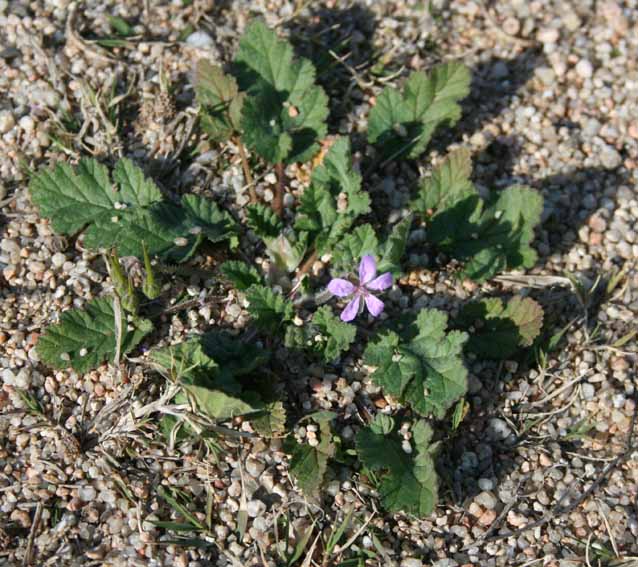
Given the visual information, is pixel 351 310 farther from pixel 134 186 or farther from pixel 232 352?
pixel 134 186

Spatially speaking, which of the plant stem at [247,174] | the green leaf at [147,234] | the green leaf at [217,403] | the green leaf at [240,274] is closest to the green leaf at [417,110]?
the plant stem at [247,174]

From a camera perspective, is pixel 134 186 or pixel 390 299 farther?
pixel 390 299

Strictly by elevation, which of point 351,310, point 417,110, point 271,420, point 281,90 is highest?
point 281,90

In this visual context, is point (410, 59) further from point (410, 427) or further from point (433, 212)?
point (410, 427)

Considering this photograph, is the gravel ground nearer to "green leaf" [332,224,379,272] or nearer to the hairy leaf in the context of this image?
the hairy leaf

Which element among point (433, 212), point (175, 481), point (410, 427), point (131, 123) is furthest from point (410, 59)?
point (175, 481)

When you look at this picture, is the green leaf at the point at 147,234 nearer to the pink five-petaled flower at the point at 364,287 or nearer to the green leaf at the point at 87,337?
the green leaf at the point at 87,337

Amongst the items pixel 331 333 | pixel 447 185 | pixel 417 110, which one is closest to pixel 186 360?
pixel 331 333
